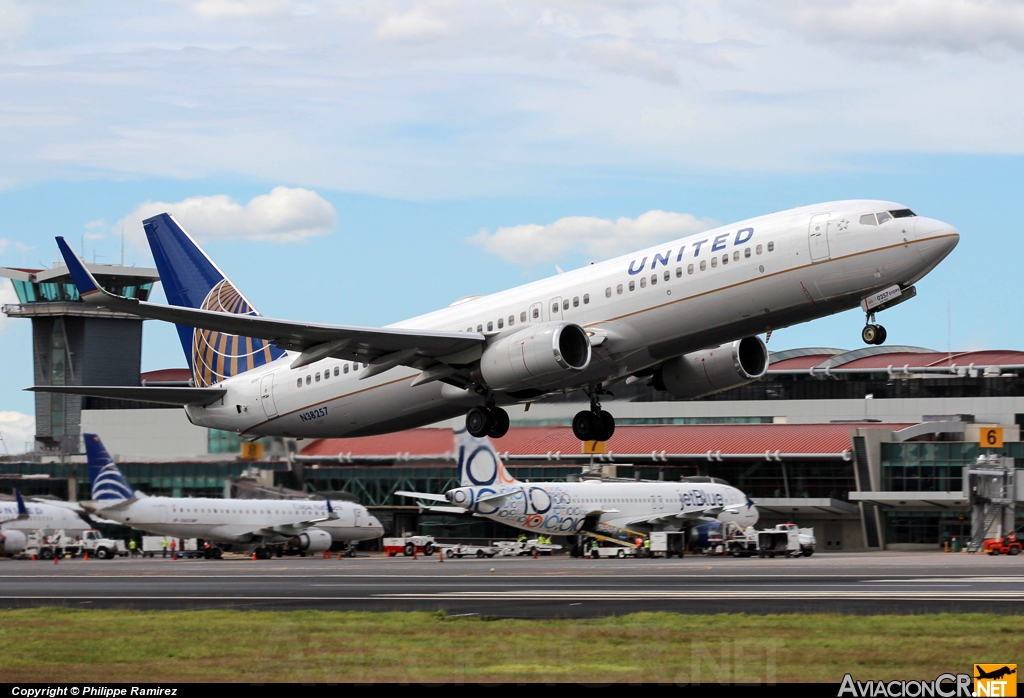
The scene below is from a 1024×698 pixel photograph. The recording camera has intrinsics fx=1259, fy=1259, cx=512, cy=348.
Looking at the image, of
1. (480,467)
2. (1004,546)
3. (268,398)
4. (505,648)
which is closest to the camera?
(505,648)

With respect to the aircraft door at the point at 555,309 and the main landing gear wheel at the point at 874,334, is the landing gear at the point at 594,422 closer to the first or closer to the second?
the aircraft door at the point at 555,309

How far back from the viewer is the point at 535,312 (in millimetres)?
34781

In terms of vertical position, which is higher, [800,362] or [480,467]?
[800,362]

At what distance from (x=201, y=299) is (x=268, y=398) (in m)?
6.13

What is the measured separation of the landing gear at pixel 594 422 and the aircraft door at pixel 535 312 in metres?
4.42

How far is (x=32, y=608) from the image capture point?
110ft

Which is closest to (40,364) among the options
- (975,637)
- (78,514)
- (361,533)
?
(78,514)

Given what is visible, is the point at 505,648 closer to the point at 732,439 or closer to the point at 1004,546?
the point at 1004,546

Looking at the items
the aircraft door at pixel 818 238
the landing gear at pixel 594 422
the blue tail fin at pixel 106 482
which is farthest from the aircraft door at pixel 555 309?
the blue tail fin at pixel 106 482

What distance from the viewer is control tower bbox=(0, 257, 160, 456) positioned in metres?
167

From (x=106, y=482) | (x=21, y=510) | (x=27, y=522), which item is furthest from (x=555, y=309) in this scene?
(x=27, y=522)

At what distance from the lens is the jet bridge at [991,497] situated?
80.1 metres

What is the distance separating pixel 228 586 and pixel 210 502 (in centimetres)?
3549

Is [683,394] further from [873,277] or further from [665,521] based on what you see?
[665,521]
